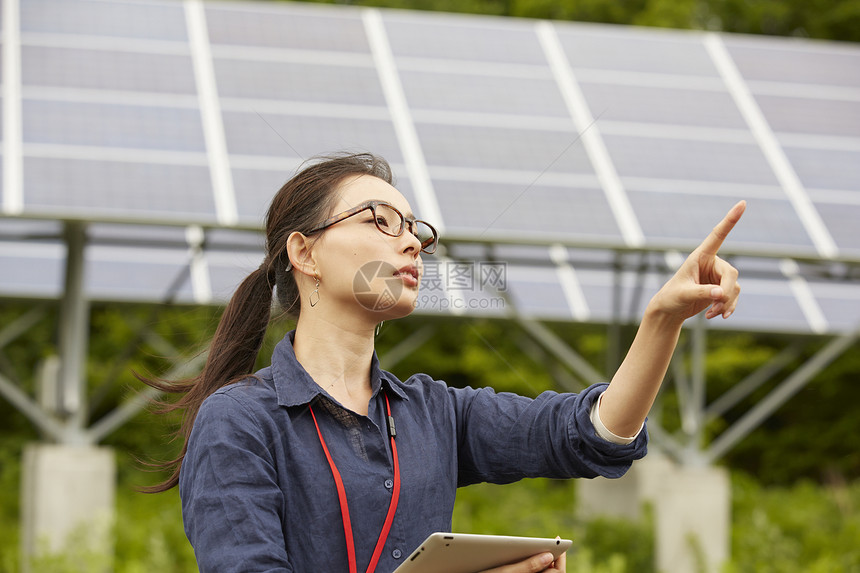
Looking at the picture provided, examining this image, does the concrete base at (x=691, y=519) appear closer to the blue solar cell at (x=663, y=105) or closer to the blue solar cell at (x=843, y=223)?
the blue solar cell at (x=843, y=223)

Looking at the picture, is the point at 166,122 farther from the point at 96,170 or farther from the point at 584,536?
the point at 584,536

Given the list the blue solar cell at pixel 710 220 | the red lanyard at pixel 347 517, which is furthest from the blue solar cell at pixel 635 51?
the red lanyard at pixel 347 517

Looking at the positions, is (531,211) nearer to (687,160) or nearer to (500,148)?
(500,148)

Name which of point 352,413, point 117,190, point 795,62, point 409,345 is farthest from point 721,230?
point 795,62

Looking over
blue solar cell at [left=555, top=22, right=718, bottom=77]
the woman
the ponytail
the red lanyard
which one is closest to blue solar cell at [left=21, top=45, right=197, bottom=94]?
blue solar cell at [left=555, top=22, right=718, bottom=77]

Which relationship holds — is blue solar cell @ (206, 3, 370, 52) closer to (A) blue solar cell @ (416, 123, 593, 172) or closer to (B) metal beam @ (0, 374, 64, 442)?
(A) blue solar cell @ (416, 123, 593, 172)

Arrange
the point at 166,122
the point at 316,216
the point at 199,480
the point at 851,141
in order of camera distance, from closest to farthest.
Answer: the point at 199,480
the point at 316,216
the point at 166,122
the point at 851,141

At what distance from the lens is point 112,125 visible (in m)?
8.02

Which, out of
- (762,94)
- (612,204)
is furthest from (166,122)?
(762,94)

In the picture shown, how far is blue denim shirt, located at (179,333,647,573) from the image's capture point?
73.0 inches

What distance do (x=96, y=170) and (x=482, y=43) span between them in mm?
4190

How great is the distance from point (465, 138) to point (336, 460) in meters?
6.51

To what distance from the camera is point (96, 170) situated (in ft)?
24.0

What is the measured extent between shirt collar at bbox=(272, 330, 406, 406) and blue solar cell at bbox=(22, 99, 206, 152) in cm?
584
